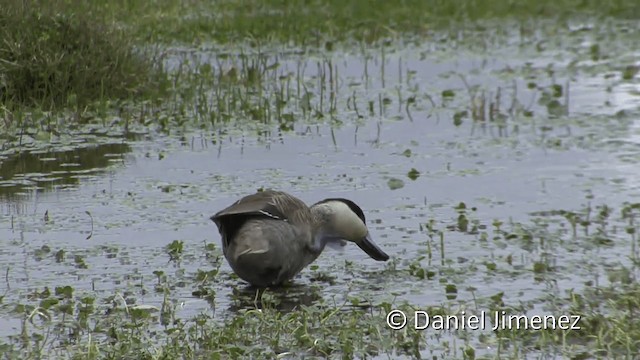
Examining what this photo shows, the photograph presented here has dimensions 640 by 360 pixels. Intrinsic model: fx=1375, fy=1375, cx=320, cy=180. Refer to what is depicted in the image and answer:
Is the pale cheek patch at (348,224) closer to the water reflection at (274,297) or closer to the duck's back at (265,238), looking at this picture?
the duck's back at (265,238)

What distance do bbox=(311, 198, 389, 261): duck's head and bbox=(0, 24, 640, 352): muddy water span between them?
0.16 metres

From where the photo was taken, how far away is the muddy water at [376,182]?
933cm

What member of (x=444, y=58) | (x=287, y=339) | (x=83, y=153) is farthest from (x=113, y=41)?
(x=287, y=339)

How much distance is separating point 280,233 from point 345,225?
69 centimetres

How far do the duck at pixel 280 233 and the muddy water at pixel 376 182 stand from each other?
23cm

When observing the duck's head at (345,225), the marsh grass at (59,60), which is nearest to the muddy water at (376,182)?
the duck's head at (345,225)

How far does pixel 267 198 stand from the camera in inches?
363

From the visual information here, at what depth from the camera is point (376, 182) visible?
1242 centimetres

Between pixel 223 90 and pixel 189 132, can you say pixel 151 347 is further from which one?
pixel 223 90

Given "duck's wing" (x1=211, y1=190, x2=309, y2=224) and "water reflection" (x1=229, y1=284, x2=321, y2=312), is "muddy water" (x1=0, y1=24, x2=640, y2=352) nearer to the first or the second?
"water reflection" (x1=229, y1=284, x2=321, y2=312)

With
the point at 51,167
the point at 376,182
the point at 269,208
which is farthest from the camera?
Result: the point at 51,167

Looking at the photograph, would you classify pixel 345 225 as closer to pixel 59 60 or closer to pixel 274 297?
pixel 274 297

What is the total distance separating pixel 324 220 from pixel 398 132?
17.7 ft

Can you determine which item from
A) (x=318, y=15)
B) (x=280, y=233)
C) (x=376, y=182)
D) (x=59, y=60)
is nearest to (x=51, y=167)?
(x=59, y=60)
